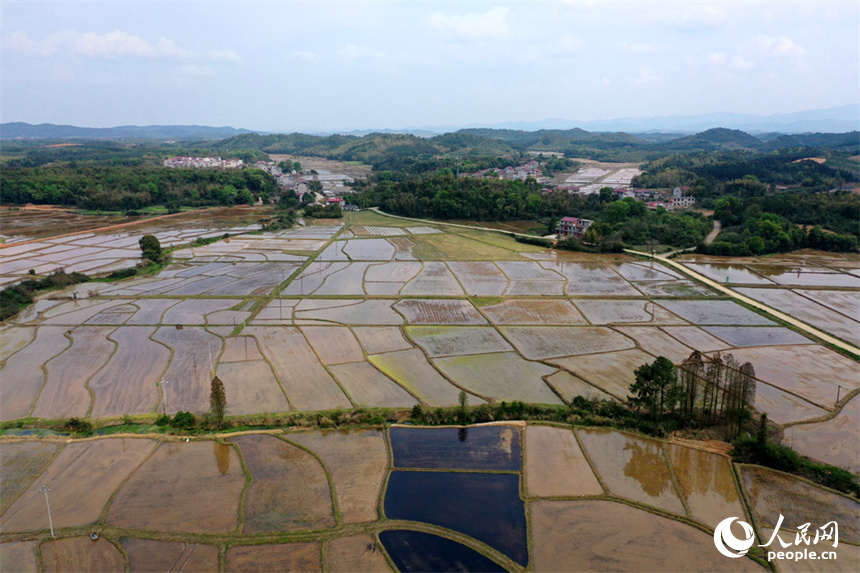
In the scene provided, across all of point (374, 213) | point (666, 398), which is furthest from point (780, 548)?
point (374, 213)

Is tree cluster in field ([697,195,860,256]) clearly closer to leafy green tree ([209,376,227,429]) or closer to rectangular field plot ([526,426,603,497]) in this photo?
rectangular field plot ([526,426,603,497])

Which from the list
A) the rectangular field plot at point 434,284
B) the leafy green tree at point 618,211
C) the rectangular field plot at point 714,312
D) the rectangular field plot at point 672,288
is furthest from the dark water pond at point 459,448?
the leafy green tree at point 618,211

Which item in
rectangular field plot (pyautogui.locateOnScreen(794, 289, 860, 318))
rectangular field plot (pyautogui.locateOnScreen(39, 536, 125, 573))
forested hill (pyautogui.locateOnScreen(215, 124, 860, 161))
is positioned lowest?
rectangular field plot (pyautogui.locateOnScreen(39, 536, 125, 573))

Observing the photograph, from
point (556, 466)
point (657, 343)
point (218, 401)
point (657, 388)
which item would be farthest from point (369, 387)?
point (657, 343)

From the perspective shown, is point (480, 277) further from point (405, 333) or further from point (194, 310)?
point (194, 310)

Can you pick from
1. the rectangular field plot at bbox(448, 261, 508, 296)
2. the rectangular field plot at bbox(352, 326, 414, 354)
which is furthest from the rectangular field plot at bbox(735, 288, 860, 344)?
the rectangular field plot at bbox(352, 326, 414, 354)

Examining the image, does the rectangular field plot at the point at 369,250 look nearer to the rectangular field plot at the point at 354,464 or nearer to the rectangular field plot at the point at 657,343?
the rectangular field plot at the point at 657,343
